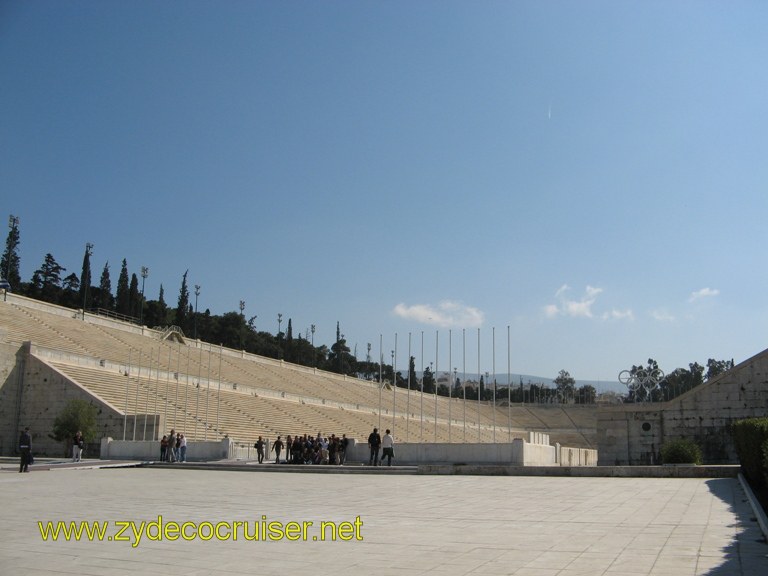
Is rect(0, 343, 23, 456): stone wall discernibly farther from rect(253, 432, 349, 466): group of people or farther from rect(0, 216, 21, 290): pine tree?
rect(0, 216, 21, 290): pine tree

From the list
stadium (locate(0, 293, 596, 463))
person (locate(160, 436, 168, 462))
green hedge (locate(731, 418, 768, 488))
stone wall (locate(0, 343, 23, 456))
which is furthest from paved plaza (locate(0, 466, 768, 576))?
stone wall (locate(0, 343, 23, 456))

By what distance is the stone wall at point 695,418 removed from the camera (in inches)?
1119

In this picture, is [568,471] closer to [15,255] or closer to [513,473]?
[513,473]

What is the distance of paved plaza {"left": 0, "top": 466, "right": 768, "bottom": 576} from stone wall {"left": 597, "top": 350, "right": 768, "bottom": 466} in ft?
45.5

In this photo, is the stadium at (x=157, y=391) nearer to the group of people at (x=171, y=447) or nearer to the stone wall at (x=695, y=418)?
the group of people at (x=171, y=447)

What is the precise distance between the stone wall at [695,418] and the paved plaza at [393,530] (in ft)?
45.5

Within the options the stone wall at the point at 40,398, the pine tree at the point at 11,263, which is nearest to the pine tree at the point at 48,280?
the pine tree at the point at 11,263

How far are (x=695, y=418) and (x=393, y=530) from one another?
24.0 meters

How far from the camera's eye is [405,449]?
87.1 ft

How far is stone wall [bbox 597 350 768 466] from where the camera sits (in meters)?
28.4

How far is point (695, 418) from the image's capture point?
29.4 m

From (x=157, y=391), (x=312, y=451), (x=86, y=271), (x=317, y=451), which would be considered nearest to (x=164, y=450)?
(x=312, y=451)

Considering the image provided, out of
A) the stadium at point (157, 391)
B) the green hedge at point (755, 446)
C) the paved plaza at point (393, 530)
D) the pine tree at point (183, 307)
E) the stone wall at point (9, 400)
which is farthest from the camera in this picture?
the pine tree at point (183, 307)

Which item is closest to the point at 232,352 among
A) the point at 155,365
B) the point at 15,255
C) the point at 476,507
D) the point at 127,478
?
the point at 155,365
